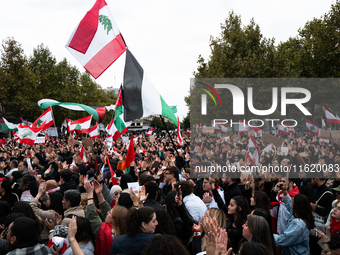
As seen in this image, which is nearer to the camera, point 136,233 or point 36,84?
point 136,233

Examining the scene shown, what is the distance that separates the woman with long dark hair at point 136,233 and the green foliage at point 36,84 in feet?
119

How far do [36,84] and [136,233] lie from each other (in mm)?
42569

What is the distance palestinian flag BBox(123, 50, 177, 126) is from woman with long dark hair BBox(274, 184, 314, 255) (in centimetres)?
289

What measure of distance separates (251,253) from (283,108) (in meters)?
6.67

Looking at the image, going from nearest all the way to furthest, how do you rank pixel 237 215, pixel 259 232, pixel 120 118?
pixel 259 232
pixel 237 215
pixel 120 118

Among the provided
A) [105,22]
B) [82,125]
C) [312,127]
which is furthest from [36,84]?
[105,22]

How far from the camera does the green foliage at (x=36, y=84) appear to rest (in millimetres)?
35547

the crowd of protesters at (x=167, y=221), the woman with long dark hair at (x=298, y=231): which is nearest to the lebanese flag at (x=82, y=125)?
the crowd of protesters at (x=167, y=221)

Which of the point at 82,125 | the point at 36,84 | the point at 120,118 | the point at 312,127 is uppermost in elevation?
the point at 36,84

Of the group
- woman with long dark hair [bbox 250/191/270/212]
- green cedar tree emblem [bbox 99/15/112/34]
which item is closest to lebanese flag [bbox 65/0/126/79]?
green cedar tree emblem [bbox 99/15/112/34]

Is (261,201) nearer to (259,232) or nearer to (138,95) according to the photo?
(259,232)

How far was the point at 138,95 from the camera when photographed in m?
5.86

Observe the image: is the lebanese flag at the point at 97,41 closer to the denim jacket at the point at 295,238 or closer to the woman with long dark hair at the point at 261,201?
the woman with long dark hair at the point at 261,201

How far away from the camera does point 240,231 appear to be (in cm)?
400
